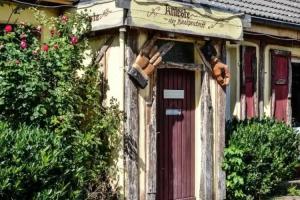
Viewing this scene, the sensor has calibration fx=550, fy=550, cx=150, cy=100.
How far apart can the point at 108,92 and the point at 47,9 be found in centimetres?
186

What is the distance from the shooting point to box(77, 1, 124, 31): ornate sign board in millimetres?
7660

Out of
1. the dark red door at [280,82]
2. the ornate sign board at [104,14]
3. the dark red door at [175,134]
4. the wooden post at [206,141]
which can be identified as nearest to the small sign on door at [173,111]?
the dark red door at [175,134]

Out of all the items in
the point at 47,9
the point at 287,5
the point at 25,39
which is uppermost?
the point at 287,5

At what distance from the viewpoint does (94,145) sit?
7.55m

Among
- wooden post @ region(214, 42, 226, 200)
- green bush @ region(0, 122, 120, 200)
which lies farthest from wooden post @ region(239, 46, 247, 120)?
green bush @ region(0, 122, 120, 200)

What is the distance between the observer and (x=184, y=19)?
8.30 m

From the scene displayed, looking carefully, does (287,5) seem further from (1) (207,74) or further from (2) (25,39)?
(2) (25,39)

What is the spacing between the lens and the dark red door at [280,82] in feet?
39.9

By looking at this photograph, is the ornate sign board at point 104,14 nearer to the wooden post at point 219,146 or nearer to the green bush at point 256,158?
the wooden post at point 219,146

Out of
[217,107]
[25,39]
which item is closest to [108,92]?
[25,39]

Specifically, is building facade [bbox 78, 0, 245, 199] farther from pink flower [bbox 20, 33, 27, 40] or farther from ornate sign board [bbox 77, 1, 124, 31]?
pink flower [bbox 20, 33, 27, 40]

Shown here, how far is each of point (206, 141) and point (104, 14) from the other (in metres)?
2.68

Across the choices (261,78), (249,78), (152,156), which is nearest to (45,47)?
(152,156)

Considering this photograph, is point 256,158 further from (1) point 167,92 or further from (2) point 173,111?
(1) point 167,92
